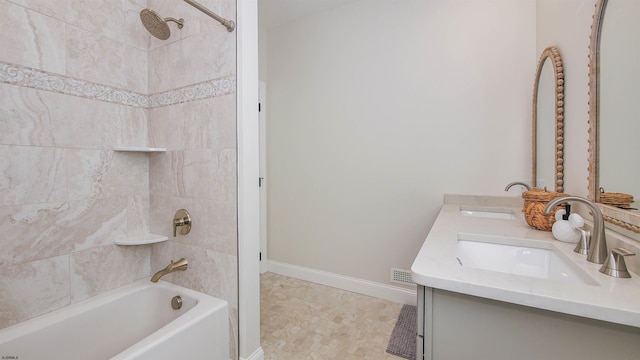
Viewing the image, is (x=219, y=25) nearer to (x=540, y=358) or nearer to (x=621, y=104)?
(x=621, y=104)

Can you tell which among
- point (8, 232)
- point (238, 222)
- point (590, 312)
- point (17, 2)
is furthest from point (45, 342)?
point (590, 312)

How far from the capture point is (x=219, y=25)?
147cm

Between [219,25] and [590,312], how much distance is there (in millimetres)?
1871

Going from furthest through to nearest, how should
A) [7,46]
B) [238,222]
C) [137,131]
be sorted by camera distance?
[137,131] < [238,222] < [7,46]


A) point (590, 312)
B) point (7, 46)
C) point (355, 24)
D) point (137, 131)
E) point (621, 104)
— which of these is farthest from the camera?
point (355, 24)

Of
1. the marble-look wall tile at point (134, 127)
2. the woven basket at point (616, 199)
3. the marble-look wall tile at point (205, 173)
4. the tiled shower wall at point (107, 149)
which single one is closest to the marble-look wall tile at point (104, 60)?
the tiled shower wall at point (107, 149)

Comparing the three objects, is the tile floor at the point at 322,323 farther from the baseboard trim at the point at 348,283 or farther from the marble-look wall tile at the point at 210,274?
the marble-look wall tile at the point at 210,274

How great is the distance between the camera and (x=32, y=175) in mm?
1285

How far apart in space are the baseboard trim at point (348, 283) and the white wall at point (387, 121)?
0.21 feet

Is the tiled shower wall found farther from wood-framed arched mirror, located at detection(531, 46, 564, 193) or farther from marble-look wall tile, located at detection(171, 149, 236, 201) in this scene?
wood-framed arched mirror, located at detection(531, 46, 564, 193)

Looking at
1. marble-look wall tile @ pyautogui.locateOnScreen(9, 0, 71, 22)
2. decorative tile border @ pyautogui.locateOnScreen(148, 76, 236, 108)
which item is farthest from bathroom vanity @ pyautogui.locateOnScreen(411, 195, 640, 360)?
marble-look wall tile @ pyautogui.locateOnScreen(9, 0, 71, 22)

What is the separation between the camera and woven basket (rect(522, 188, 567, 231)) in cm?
125

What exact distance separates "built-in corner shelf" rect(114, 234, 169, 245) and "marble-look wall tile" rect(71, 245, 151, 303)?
60 millimetres

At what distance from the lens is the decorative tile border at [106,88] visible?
125 centimetres
